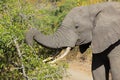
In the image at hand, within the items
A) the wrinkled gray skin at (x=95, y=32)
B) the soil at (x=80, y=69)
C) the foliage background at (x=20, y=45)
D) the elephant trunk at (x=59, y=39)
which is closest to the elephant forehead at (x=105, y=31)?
the wrinkled gray skin at (x=95, y=32)

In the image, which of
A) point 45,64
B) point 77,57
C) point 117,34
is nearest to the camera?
point 45,64

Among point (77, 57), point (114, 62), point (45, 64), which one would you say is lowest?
point (77, 57)

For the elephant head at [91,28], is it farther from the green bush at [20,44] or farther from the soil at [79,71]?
the soil at [79,71]

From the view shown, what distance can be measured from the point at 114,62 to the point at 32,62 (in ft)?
4.57

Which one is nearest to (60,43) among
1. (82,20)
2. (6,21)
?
(82,20)

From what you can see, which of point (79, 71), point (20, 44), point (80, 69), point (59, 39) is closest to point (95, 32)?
point (59, 39)

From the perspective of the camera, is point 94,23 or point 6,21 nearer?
point 6,21

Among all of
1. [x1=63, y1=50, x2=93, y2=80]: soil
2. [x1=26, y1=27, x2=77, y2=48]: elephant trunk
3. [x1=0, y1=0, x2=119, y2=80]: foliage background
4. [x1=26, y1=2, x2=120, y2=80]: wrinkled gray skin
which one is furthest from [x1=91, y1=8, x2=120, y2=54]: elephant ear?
[x1=63, y1=50, x2=93, y2=80]: soil

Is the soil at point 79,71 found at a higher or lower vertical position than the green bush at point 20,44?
lower

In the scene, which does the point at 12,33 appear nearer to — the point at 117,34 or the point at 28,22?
the point at 28,22

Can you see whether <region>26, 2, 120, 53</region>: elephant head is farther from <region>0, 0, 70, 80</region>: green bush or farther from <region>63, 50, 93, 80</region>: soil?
<region>63, 50, 93, 80</region>: soil

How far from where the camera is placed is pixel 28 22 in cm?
565

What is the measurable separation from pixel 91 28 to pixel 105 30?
0.74 ft

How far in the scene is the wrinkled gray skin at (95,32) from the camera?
6127 mm
